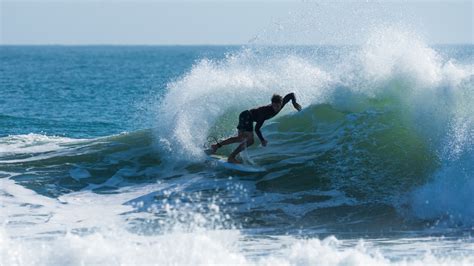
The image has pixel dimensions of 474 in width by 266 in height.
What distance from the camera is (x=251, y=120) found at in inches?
573

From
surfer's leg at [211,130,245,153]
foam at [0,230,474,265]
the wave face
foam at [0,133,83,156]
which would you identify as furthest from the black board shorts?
foam at [0,133,83,156]

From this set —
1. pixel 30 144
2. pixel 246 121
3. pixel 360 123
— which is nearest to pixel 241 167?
pixel 246 121

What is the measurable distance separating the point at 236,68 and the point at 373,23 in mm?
3389

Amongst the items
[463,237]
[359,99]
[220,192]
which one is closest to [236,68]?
[359,99]

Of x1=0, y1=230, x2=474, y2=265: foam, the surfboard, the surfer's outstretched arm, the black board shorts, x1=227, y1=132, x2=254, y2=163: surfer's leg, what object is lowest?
x1=0, y1=230, x2=474, y2=265: foam

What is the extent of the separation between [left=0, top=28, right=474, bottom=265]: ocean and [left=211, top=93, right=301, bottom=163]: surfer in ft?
1.34

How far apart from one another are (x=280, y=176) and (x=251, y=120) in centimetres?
116

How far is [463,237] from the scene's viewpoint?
38.4 ft

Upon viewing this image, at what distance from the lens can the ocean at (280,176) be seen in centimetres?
1090

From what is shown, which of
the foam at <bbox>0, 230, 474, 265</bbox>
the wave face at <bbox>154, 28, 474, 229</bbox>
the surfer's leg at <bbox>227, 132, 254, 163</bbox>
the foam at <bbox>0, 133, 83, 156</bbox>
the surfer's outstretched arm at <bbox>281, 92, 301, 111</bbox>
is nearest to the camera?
the foam at <bbox>0, 230, 474, 265</bbox>

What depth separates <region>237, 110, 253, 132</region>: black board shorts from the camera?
1450cm

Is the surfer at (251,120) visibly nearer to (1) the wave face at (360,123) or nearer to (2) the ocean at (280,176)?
(2) the ocean at (280,176)

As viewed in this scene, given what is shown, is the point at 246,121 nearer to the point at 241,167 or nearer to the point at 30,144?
the point at 241,167

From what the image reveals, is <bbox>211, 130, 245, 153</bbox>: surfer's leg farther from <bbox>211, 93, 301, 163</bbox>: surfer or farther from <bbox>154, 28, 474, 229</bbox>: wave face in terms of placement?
<bbox>154, 28, 474, 229</bbox>: wave face
